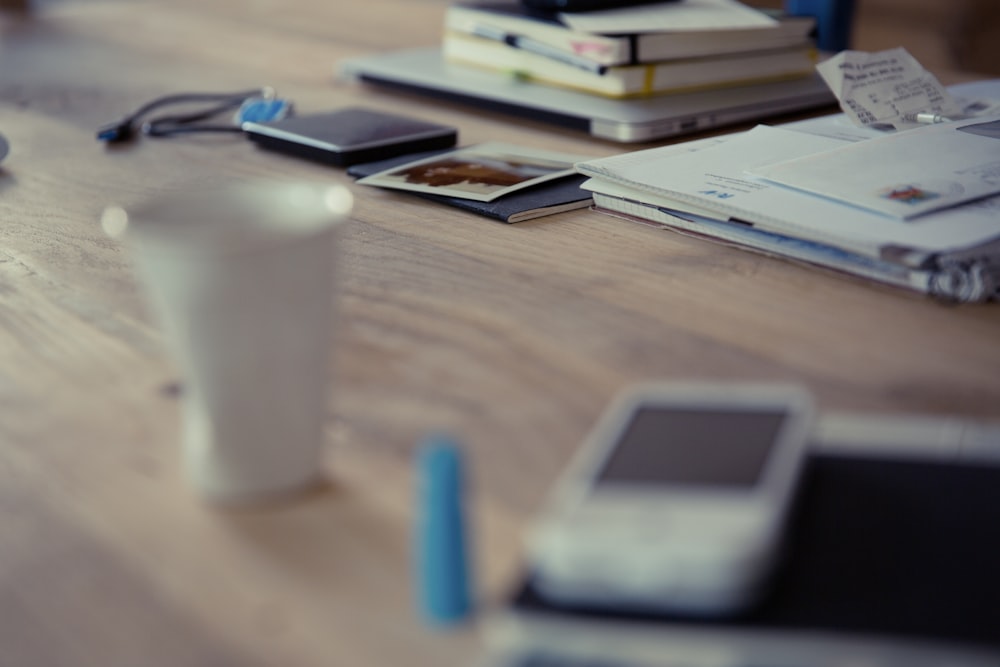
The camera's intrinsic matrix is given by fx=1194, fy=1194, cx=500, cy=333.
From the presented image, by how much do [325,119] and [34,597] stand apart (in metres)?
0.84

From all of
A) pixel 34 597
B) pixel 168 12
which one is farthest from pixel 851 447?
pixel 168 12

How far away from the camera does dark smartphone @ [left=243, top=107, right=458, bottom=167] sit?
1160 millimetres

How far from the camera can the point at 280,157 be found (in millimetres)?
1218

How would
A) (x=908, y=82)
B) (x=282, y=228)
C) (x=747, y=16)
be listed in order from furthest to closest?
1. (x=747, y=16)
2. (x=908, y=82)
3. (x=282, y=228)

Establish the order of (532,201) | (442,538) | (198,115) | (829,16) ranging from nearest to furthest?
1. (442,538)
2. (532,201)
3. (198,115)
4. (829,16)

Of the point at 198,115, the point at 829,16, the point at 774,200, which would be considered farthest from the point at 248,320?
the point at 829,16

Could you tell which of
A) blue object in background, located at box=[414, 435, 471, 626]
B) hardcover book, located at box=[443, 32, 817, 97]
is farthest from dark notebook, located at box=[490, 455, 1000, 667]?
hardcover book, located at box=[443, 32, 817, 97]

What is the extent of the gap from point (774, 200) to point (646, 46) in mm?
428

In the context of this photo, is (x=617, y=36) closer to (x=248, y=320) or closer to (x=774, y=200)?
(x=774, y=200)

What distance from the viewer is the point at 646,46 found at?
1.24 m

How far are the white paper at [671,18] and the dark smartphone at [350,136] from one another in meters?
0.19

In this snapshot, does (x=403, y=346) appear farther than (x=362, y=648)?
Yes

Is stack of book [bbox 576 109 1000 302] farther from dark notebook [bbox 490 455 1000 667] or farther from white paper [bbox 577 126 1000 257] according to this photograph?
dark notebook [bbox 490 455 1000 667]

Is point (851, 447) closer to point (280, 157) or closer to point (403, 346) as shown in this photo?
point (403, 346)
